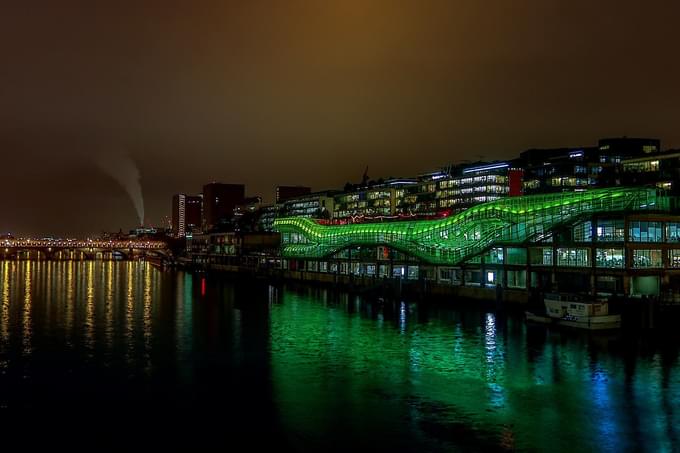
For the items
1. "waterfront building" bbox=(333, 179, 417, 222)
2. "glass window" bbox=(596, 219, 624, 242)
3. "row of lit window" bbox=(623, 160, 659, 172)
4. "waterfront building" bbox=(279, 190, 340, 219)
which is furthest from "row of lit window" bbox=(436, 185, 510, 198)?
"glass window" bbox=(596, 219, 624, 242)

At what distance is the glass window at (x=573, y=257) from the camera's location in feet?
157

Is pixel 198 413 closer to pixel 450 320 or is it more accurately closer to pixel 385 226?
pixel 450 320

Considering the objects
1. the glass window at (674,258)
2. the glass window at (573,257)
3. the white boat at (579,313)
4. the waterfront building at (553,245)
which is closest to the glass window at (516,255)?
the waterfront building at (553,245)

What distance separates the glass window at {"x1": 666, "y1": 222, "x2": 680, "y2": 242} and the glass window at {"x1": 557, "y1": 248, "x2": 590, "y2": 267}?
17.9ft

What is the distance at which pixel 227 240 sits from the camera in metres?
139

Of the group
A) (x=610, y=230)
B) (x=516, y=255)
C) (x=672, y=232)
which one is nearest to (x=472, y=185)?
(x=516, y=255)

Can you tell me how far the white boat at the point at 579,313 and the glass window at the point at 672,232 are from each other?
9.90 m

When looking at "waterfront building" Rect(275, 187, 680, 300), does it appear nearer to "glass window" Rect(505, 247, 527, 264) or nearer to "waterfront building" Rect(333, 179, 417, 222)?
"glass window" Rect(505, 247, 527, 264)

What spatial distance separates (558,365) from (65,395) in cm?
2146

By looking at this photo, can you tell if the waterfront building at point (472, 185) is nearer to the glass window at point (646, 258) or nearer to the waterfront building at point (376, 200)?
the waterfront building at point (376, 200)

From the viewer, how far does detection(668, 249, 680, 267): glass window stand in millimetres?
A: 46394

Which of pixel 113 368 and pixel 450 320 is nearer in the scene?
pixel 113 368

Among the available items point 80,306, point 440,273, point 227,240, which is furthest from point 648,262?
point 227,240

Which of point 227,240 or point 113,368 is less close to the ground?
point 227,240
